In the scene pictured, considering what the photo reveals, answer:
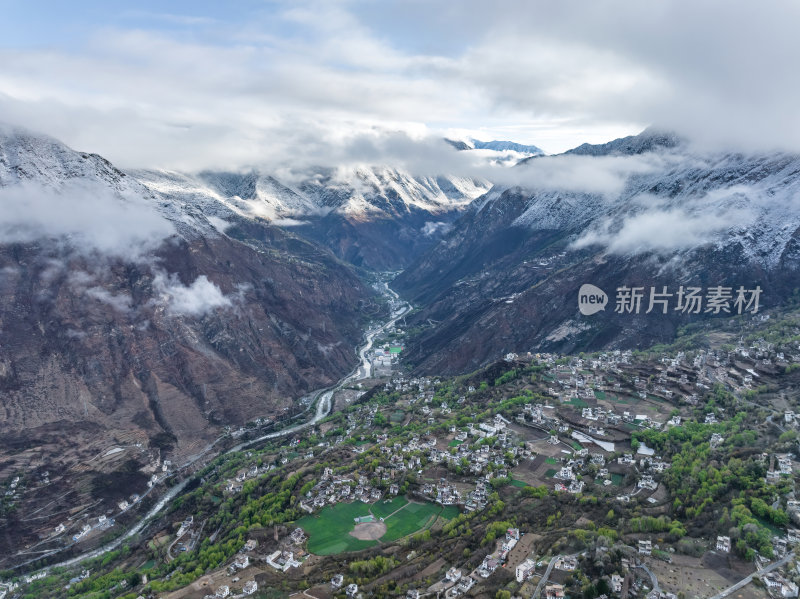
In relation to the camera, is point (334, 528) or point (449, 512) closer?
point (334, 528)

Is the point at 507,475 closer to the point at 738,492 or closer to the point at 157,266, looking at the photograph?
the point at 738,492

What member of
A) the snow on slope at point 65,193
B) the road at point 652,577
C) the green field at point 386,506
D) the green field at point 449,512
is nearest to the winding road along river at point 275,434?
the green field at point 386,506

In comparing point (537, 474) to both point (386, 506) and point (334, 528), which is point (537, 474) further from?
point (334, 528)

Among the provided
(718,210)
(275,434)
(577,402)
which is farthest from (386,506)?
(718,210)

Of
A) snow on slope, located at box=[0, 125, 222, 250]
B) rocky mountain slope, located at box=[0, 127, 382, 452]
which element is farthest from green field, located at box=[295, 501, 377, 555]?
snow on slope, located at box=[0, 125, 222, 250]

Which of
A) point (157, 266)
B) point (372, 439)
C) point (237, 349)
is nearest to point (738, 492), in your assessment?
point (372, 439)

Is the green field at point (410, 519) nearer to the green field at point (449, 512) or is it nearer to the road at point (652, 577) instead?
the green field at point (449, 512)
